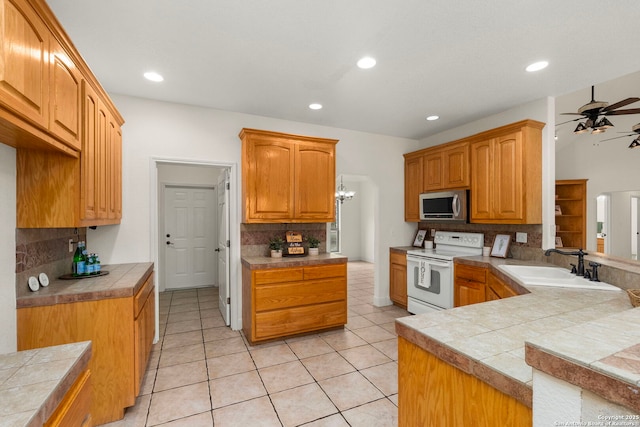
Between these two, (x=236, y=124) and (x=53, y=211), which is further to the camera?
(x=236, y=124)

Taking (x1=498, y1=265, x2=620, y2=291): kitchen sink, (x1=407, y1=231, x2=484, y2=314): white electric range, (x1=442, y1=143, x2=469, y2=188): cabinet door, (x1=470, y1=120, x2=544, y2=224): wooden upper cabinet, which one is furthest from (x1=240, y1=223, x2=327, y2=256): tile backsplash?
(x1=498, y1=265, x2=620, y2=291): kitchen sink

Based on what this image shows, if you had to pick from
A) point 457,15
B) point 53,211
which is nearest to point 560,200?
point 457,15

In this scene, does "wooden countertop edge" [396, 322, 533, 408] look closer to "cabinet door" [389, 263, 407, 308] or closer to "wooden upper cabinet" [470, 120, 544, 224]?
"wooden upper cabinet" [470, 120, 544, 224]

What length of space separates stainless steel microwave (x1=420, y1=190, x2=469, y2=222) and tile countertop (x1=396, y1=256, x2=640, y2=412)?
5.87 ft

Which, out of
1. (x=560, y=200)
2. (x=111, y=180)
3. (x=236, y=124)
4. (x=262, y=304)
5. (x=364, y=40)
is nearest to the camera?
(x=364, y=40)

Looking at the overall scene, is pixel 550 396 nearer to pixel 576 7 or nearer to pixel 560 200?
pixel 576 7

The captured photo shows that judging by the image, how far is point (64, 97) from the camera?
159 centimetres

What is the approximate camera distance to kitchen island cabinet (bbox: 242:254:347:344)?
2971 mm

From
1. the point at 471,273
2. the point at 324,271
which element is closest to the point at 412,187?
the point at 471,273

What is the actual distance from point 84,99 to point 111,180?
0.82 m

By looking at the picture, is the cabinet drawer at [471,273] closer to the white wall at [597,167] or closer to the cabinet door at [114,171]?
the cabinet door at [114,171]

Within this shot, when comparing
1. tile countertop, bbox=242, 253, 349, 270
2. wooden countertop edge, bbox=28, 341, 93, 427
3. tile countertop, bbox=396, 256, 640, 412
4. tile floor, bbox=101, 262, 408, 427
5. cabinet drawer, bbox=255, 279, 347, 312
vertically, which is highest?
tile countertop, bbox=396, 256, 640, 412

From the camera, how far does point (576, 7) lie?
1.67 m

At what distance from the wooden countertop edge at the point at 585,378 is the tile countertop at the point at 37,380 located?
4.39 feet
